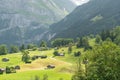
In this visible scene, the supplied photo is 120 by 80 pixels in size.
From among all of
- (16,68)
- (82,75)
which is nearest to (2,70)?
(16,68)

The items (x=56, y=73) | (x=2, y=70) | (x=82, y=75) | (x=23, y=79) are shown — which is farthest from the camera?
(x=2, y=70)

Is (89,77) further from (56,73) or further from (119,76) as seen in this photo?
(56,73)

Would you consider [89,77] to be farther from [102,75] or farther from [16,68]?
[16,68]

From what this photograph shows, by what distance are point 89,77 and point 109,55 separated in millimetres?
7207

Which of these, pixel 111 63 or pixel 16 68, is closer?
pixel 111 63

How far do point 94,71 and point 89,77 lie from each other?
2.03 metres

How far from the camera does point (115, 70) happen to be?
81.8m

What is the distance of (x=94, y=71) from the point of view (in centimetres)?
8262

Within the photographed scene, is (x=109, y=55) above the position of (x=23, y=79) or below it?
above

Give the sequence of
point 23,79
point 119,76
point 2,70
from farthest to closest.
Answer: point 2,70 < point 23,79 < point 119,76

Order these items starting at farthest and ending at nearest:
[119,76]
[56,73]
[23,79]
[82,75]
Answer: [56,73]
[23,79]
[82,75]
[119,76]

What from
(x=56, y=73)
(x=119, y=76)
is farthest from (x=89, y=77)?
(x=56, y=73)

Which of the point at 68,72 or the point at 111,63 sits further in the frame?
the point at 68,72

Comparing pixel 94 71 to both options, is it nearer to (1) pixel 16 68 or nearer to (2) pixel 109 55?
(2) pixel 109 55
